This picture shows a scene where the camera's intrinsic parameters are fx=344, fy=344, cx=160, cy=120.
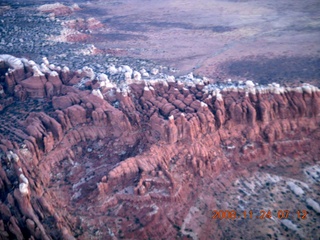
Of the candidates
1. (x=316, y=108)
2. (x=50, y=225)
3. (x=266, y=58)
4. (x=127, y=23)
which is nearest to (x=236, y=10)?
(x=127, y=23)

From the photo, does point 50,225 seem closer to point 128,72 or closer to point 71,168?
point 71,168
